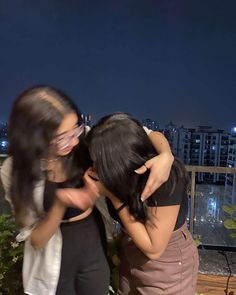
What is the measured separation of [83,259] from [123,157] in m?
0.38

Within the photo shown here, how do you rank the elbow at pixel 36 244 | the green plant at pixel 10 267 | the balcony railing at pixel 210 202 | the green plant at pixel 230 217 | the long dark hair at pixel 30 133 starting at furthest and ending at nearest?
the balcony railing at pixel 210 202, the green plant at pixel 230 217, the green plant at pixel 10 267, the elbow at pixel 36 244, the long dark hair at pixel 30 133

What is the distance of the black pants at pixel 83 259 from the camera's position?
1013 millimetres

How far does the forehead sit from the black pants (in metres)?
0.30

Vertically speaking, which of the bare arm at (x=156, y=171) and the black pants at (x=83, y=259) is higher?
the bare arm at (x=156, y=171)

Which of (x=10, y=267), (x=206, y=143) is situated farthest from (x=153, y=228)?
(x=206, y=143)

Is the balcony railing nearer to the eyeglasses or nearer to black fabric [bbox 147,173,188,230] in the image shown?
black fabric [bbox 147,173,188,230]

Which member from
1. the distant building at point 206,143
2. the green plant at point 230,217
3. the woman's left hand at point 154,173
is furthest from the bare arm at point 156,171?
the distant building at point 206,143

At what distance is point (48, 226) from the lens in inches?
35.5

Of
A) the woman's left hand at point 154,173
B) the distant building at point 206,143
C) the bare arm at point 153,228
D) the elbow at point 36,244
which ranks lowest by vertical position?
the distant building at point 206,143

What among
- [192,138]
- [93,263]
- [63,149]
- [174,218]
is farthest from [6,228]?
[192,138]

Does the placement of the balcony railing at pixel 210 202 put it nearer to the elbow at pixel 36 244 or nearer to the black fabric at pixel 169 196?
the black fabric at pixel 169 196

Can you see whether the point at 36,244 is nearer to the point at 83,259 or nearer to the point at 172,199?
the point at 83,259

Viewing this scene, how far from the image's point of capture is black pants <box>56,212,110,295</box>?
3.32 feet

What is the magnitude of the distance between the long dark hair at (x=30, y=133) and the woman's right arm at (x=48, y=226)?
0.20 ft
